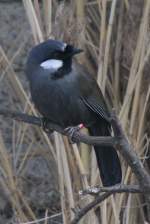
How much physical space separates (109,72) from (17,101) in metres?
0.41

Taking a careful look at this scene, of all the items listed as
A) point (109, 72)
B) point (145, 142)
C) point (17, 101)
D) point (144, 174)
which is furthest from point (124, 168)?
point (144, 174)

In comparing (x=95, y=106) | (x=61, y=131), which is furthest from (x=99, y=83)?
(x=61, y=131)

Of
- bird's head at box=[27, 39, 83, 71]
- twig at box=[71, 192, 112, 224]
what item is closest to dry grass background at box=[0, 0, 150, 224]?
bird's head at box=[27, 39, 83, 71]

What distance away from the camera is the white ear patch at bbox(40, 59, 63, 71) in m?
2.35

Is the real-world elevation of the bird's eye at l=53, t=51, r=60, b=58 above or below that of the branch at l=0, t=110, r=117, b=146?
above

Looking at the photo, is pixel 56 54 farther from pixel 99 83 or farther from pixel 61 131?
pixel 99 83

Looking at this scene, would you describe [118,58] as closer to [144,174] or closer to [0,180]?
[0,180]

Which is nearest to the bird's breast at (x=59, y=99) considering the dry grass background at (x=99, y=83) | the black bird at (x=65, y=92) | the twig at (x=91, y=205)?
the black bird at (x=65, y=92)

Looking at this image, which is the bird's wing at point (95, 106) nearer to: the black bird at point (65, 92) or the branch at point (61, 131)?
the black bird at point (65, 92)

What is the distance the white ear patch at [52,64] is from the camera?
7.70ft

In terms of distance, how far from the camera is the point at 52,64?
2.35 metres

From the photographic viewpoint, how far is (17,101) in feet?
10.1

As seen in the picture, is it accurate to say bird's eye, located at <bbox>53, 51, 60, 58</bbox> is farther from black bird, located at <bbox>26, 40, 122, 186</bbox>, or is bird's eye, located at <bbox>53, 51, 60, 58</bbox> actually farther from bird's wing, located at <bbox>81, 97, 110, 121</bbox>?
bird's wing, located at <bbox>81, 97, 110, 121</bbox>

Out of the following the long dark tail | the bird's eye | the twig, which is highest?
the bird's eye
